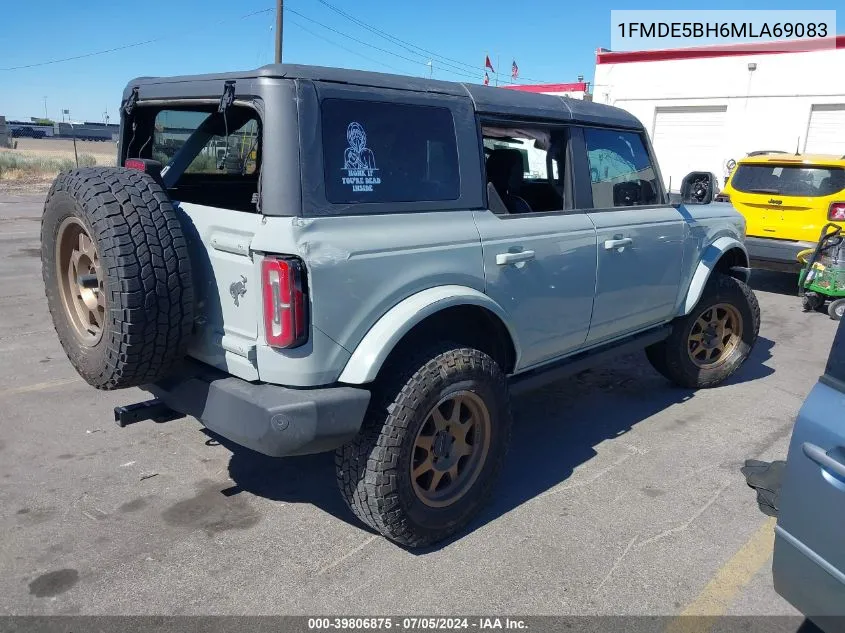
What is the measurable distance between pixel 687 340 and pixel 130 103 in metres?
4.10

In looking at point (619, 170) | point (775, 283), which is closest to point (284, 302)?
point (619, 170)

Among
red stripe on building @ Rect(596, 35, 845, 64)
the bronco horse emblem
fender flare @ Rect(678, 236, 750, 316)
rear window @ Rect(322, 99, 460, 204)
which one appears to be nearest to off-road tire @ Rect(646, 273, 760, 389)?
fender flare @ Rect(678, 236, 750, 316)

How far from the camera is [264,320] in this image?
270 cm

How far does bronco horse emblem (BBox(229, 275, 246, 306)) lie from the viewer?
276cm

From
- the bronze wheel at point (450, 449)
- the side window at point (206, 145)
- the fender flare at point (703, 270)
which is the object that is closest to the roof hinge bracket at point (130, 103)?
the side window at point (206, 145)

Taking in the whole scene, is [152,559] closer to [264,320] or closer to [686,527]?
[264,320]

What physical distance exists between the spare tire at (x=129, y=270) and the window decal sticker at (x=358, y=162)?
2.45 ft

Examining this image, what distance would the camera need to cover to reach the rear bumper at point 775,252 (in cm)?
865

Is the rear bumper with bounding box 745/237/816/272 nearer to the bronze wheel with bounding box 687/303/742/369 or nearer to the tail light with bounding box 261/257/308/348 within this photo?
the bronze wheel with bounding box 687/303/742/369

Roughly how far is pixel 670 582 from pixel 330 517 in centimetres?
162

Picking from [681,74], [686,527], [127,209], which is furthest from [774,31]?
[127,209]

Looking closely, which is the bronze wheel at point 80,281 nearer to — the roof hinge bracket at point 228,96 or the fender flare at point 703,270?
the roof hinge bracket at point 228,96

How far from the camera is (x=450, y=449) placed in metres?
3.28

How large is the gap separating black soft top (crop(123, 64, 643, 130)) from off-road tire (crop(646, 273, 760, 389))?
1.62 m
